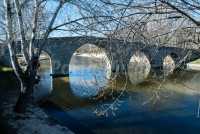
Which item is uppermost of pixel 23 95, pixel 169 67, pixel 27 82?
pixel 169 67

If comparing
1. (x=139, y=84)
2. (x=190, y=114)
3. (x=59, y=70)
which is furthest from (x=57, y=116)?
(x=59, y=70)

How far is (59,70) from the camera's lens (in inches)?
1206

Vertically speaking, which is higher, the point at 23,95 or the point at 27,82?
the point at 27,82

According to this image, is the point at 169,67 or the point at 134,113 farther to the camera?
the point at 134,113

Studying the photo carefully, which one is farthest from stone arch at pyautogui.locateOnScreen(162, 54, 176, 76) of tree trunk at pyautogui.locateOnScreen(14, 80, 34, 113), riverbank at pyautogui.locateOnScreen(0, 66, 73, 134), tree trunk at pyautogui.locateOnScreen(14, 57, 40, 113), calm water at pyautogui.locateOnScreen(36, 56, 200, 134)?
tree trunk at pyautogui.locateOnScreen(14, 80, 34, 113)

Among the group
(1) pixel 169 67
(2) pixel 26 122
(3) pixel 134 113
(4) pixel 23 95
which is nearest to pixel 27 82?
(4) pixel 23 95

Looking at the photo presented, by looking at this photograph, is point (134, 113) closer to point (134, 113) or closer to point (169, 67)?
point (134, 113)

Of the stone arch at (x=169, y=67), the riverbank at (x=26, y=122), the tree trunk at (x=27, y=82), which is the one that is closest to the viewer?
the stone arch at (x=169, y=67)

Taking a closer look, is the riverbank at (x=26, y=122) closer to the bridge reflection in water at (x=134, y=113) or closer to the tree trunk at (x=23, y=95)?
the tree trunk at (x=23, y=95)

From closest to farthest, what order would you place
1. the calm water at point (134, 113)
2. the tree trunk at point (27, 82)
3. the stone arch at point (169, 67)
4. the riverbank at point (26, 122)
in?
the stone arch at point (169, 67) → the riverbank at point (26, 122) → the calm water at point (134, 113) → the tree trunk at point (27, 82)

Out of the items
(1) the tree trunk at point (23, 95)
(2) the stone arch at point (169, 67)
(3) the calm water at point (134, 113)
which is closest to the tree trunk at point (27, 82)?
(1) the tree trunk at point (23, 95)

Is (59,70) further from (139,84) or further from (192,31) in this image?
(192,31)

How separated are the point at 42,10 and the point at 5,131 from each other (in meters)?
4.60

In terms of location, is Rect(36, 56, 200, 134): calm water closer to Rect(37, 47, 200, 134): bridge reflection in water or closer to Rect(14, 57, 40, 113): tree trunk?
Rect(37, 47, 200, 134): bridge reflection in water
